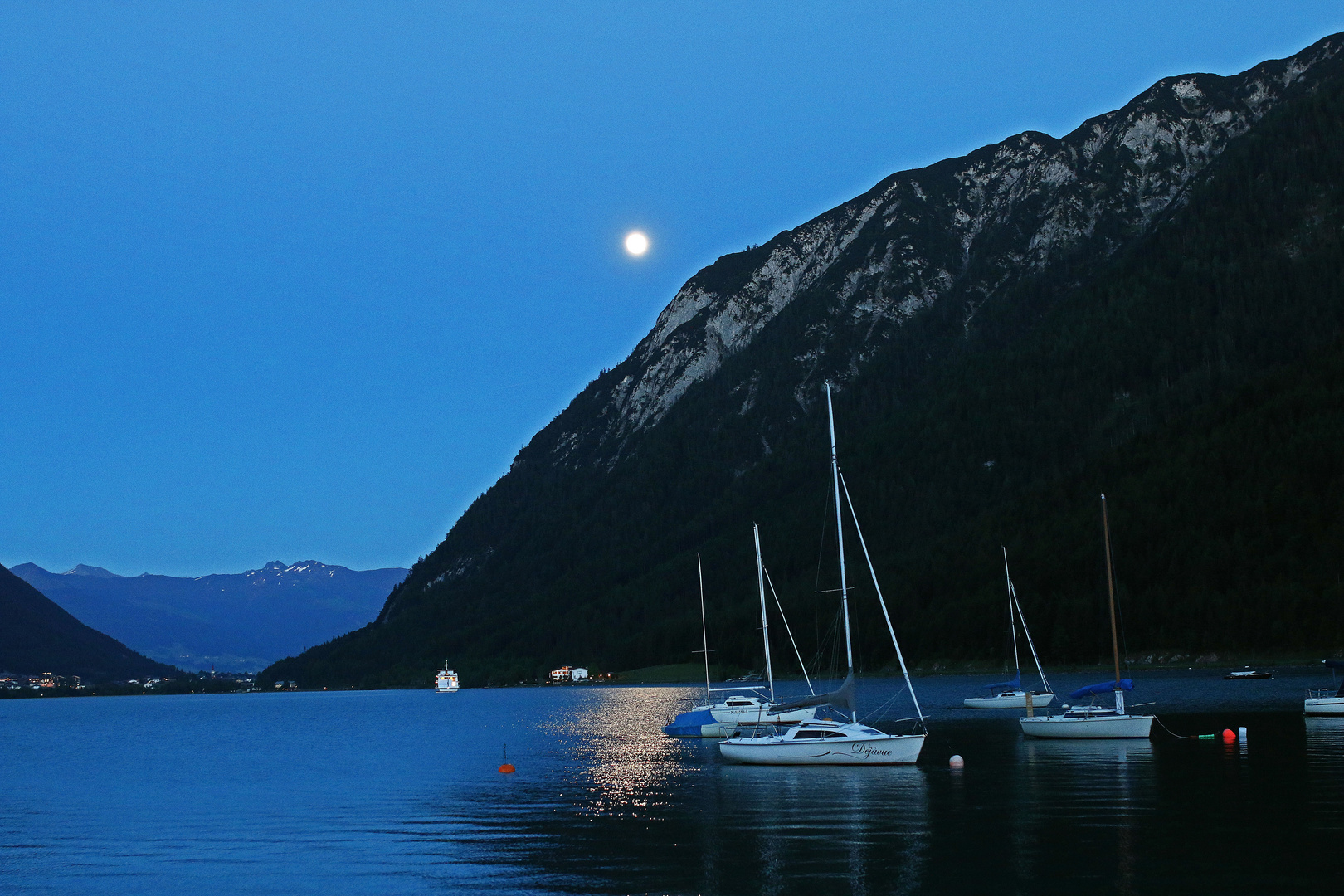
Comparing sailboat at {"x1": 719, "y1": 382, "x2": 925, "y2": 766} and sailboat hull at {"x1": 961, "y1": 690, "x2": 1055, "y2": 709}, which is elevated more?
sailboat at {"x1": 719, "y1": 382, "x2": 925, "y2": 766}

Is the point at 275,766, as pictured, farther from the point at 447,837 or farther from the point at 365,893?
the point at 365,893

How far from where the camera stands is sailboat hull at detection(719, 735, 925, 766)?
225 ft

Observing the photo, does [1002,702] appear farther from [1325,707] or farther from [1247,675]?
[1247,675]

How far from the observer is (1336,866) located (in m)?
35.3

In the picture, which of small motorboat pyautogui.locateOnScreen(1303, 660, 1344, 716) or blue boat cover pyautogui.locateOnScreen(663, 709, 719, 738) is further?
blue boat cover pyautogui.locateOnScreen(663, 709, 719, 738)

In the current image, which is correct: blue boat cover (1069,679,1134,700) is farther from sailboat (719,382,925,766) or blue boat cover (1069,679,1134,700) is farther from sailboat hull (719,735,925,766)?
sailboat hull (719,735,925,766)

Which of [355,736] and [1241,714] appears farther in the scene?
[355,736]

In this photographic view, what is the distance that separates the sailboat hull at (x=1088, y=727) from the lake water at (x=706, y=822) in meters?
1.72

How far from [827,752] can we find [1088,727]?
25668mm

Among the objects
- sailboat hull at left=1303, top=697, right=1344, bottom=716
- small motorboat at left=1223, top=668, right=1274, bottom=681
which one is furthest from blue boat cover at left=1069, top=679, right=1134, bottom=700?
small motorboat at left=1223, top=668, right=1274, bottom=681

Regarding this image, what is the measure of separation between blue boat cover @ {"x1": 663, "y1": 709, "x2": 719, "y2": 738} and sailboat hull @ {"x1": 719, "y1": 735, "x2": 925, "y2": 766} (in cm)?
3937

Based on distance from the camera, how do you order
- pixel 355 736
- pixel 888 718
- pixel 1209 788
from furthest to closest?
pixel 355 736 < pixel 888 718 < pixel 1209 788

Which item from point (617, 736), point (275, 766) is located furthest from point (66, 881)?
point (617, 736)

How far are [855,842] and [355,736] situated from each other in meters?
104
